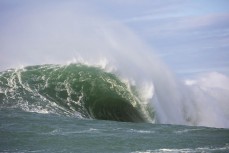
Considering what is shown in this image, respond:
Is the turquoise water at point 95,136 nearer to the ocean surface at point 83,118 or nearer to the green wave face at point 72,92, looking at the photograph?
the ocean surface at point 83,118

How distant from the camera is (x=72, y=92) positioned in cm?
3011

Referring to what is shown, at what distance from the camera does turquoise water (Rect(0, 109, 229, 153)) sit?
16.9m

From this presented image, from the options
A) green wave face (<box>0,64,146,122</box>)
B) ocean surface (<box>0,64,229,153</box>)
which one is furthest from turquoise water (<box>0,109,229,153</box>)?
green wave face (<box>0,64,146,122</box>)

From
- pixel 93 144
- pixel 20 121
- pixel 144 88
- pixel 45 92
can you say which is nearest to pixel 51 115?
pixel 20 121

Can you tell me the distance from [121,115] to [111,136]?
9.74 metres

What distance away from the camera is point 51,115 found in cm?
2414

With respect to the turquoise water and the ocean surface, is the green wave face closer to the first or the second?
the ocean surface

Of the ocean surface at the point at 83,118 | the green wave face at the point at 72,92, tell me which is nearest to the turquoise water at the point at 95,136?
the ocean surface at the point at 83,118

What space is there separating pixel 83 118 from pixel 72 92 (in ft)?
16.7

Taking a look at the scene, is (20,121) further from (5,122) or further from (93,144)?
(93,144)

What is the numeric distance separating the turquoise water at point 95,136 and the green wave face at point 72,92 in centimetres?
354

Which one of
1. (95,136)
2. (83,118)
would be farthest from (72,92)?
(95,136)

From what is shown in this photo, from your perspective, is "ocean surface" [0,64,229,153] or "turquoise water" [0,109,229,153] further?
"ocean surface" [0,64,229,153]

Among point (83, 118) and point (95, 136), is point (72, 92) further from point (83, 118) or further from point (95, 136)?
point (95, 136)
